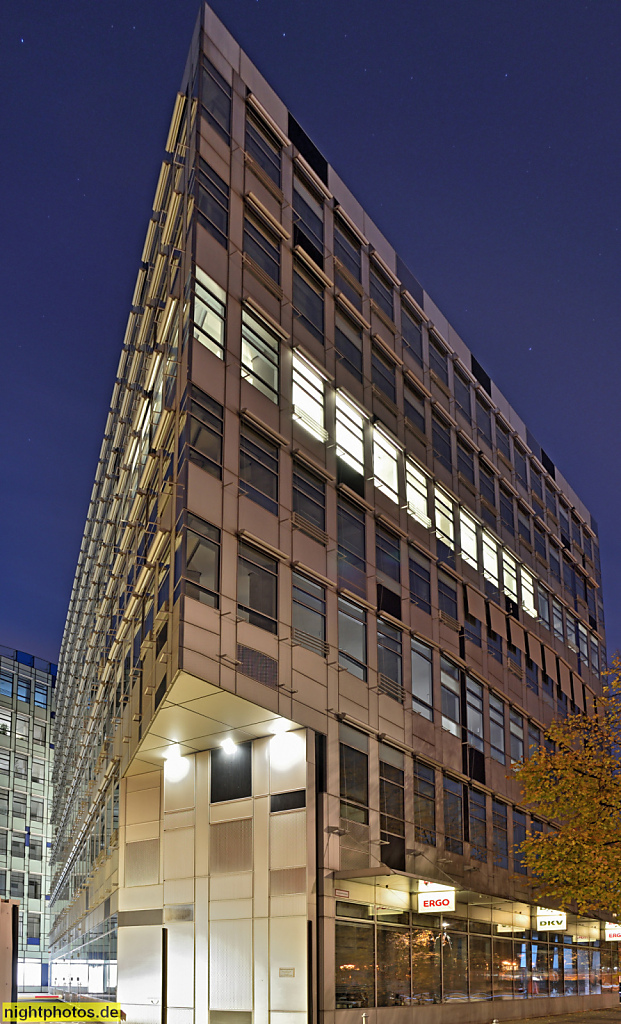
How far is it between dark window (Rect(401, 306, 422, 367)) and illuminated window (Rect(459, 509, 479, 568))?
712 cm

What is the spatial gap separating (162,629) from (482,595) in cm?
2069

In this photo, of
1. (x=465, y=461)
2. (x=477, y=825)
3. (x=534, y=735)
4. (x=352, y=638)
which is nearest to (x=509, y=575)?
(x=465, y=461)

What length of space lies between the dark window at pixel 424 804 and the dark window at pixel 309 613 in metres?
7.45

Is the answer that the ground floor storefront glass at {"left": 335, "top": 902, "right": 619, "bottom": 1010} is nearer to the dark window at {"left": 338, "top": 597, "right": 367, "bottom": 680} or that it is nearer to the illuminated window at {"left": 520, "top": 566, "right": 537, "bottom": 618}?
the dark window at {"left": 338, "top": 597, "right": 367, "bottom": 680}

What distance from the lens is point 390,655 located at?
115 ft

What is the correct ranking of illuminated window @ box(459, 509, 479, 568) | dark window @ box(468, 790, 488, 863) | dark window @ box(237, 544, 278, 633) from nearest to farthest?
dark window @ box(237, 544, 278, 633) < dark window @ box(468, 790, 488, 863) < illuminated window @ box(459, 509, 479, 568)

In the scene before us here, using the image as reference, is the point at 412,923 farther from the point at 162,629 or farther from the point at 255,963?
the point at 162,629

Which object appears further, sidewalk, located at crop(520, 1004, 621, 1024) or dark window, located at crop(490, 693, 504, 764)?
dark window, located at crop(490, 693, 504, 764)

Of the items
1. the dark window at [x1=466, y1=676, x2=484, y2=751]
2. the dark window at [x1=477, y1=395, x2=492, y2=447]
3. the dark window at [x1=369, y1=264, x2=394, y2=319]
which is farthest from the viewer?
the dark window at [x1=477, y1=395, x2=492, y2=447]

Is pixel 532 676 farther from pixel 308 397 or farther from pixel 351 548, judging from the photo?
pixel 308 397

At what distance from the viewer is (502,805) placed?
143 ft

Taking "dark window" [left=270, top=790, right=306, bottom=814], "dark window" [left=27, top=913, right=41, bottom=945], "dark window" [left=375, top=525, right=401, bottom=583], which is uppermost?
"dark window" [left=375, top=525, right=401, bottom=583]

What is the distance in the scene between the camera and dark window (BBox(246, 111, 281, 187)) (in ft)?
109

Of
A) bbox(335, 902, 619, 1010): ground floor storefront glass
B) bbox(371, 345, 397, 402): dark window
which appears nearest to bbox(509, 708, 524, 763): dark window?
bbox(335, 902, 619, 1010): ground floor storefront glass
